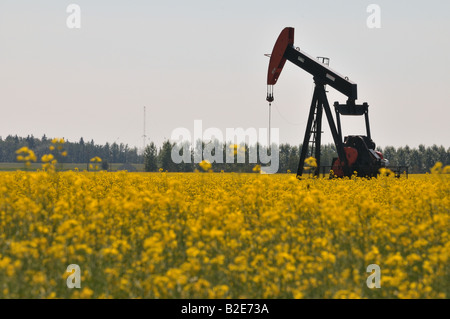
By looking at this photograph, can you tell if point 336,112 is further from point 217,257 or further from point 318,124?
point 217,257

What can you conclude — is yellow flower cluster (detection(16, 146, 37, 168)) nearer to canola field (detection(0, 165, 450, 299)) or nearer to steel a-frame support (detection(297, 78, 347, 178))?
canola field (detection(0, 165, 450, 299))

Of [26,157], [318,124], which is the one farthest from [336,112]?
Result: [26,157]

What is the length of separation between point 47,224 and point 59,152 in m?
1.68

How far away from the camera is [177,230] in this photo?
7570 mm

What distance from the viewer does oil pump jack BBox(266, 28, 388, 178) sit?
22359 millimetres

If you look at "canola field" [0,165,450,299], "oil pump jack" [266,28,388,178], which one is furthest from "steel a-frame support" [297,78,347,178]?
"canola field" [0,165,450,299]

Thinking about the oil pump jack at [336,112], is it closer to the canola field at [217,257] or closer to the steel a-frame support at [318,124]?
the steel a-frame support at [318,124]

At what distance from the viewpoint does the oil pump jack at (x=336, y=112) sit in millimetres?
22359

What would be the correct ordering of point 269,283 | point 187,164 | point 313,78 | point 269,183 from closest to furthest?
point 269,283 → point 269,183 → point 313,78 → point 187,164

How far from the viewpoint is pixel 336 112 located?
913 inches

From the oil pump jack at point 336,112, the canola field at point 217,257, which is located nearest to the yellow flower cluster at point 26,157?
the canola field at point 217,257

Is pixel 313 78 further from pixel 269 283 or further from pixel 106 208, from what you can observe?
pixel 269 283
